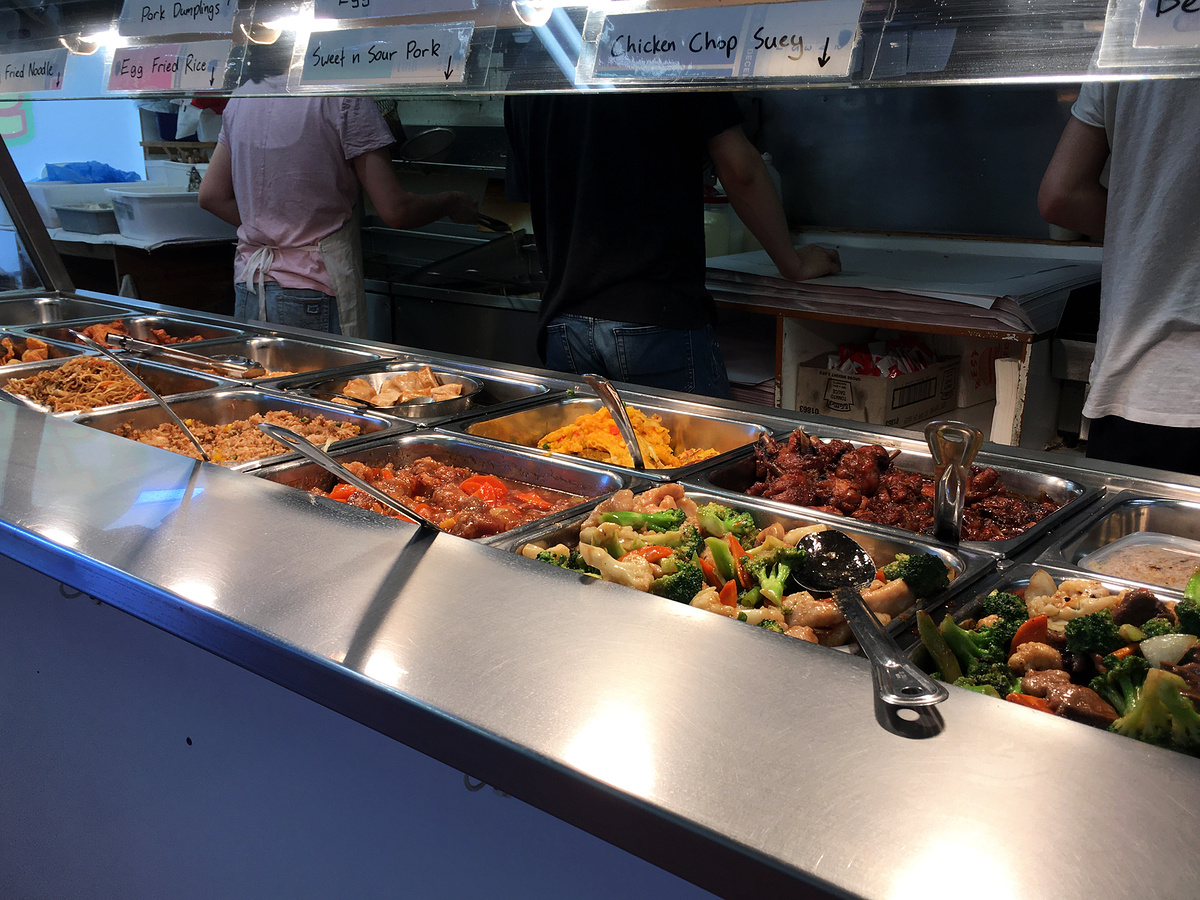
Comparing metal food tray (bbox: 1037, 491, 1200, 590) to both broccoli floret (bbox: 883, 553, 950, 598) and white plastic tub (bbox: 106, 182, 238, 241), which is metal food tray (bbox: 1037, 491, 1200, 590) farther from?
white plastic tub (bbox: 106, 182, 238, 241)

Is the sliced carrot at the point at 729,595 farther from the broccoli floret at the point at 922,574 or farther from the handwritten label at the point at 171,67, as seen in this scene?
the handwritten label at the point at 171,67

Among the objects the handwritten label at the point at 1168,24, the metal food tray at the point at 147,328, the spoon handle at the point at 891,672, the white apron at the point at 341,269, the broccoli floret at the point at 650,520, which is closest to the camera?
the spoon handle at the point at 891,672

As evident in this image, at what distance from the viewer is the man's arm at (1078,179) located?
2.36 metres

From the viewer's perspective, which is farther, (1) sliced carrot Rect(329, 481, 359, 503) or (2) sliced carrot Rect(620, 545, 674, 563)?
(1) sliced carrot Rect(329, 481, 359, 503)

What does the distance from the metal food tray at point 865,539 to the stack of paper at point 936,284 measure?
1534mm

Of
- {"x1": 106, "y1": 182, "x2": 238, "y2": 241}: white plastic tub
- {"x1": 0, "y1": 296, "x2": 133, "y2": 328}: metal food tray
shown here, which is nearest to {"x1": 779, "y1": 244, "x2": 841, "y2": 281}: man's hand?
{"x1": 0, "y1": 296, "x2": 133, "y2": 328}: metal food tray

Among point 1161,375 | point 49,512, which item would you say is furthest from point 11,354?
point 1161,375

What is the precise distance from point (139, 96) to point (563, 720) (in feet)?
6.51

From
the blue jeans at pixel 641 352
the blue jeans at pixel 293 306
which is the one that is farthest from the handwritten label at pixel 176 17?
the blue jeans at pixel 293 306

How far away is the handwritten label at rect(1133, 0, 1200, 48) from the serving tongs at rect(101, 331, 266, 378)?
2319 millimetres

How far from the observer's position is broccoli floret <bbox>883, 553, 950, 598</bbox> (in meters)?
1.35

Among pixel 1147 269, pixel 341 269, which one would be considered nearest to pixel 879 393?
pixel 1147 269

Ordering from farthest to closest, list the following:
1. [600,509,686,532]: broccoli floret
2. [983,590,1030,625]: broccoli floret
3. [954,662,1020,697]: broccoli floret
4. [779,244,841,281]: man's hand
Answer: [779,244,841,281]: man's hand < [600,509,686,532]: broccoli floret < [983,590,1030,625]: broccoli floret < [954,662,1020,697]: broccoli floret

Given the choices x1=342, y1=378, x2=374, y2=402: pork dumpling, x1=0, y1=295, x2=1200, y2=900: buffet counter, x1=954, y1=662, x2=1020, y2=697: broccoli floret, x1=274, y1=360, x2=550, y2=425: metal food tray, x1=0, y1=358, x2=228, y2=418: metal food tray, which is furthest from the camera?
Answer: x1=0, y1=358, x2=228, y2=418: metal food tray
